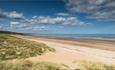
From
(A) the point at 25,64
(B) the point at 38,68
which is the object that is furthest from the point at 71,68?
(A) the point at 25,64

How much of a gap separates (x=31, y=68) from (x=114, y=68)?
6.17 meters

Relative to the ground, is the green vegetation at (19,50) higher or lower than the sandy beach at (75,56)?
higher

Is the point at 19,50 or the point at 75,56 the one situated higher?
the point at 19,50

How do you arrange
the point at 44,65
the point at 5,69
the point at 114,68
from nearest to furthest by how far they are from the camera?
the point at 5,69, the point at 44,65, the point at 114,68

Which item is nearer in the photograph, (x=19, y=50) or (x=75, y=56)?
(x=75, y=56)

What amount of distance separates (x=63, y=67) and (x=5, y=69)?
3916 millimetres

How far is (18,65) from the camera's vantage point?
39.3 feet

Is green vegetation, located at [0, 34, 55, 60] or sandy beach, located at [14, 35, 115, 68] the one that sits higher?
green vegetation, located at [0, 34, 55, 60]

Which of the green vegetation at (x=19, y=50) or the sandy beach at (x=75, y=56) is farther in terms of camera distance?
the green vegetation at (x=19, y=50)

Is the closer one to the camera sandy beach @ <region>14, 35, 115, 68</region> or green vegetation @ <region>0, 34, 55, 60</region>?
sandy beach @ <region>14, 35, 115, 68</region>

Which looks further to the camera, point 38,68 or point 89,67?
point 89,67

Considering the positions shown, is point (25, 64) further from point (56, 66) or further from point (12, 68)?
point (56, 66)

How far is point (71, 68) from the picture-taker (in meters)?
12.6

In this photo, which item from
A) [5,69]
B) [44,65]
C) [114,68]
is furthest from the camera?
[114,68]
